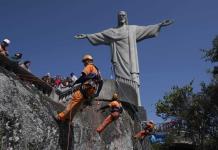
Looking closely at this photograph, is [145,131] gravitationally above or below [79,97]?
above

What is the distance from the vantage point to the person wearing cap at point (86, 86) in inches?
353

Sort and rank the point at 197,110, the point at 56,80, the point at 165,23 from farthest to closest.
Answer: the point at 197,110, the point at 165,23, the point at 56,80

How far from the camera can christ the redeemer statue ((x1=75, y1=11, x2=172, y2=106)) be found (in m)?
21.6

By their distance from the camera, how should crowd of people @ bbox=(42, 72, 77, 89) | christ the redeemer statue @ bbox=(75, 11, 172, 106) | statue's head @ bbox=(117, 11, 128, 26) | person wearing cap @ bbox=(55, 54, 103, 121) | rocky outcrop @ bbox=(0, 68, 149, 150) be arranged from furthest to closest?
1. statue's head @ bbox=(117, 11, 128, 26)
2. christ the redeemer statue @ bbox=(75, 11, 172, 106)
3. crowd of people @ bbox=(42, 72, 77, 89)
4. person wearing cap @ bbox=(55, 54, 103, 121)
5. rocky outcrop @ bbox=(0, 68, 149, 150)

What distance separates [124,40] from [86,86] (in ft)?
44.5

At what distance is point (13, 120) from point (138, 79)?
43.2ft

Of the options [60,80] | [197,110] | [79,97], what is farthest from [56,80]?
[197,110]

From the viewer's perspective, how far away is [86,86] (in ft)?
29.4

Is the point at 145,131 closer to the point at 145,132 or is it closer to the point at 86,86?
the point at 145,132

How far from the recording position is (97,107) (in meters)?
13.6

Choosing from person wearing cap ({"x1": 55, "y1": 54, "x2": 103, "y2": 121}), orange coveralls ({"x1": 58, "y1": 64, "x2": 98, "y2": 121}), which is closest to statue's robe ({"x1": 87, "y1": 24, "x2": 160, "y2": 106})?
person wearing cap ({"x1": 55, "y1": 54, "x2": 103, "y2": 121})

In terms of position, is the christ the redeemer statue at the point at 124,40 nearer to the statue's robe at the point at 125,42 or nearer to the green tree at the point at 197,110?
the statue's robe at the point at 125,42

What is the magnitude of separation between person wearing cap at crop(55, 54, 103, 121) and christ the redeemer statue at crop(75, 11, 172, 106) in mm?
11984

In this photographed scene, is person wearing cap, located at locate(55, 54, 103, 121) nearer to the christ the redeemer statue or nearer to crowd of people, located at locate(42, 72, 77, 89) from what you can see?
crowd of people, located at locate(42, 72, 77, 89)
